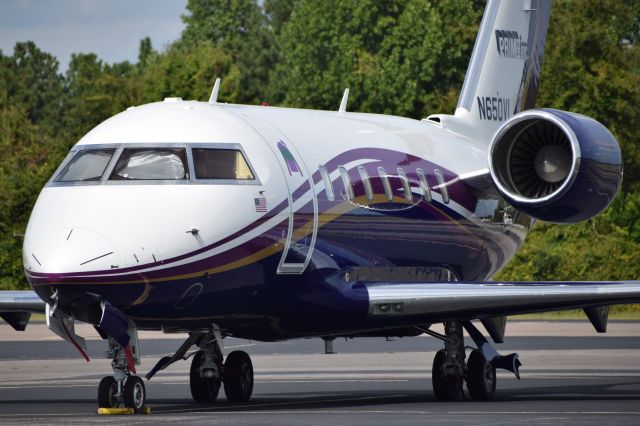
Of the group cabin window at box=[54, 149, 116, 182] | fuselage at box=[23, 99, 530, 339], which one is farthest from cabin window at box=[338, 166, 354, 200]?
cabin window at box=[54, 149, 116, 182]

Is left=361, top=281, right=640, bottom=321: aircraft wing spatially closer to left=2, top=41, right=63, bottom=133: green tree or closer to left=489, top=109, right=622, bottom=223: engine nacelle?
left=489, top=109, right=622, bottom=223: engine nacelle

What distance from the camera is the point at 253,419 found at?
54.1 ft

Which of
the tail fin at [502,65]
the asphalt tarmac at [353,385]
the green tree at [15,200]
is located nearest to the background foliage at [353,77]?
the green tree at [15,200]

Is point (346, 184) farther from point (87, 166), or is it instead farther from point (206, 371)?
point (87, 166)

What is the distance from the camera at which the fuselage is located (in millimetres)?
16406

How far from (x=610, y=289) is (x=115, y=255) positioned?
6013 mm

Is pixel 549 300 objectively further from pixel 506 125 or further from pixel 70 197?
pixel 70 197

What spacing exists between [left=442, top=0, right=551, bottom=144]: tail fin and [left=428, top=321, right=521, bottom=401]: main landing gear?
4297 millimetres

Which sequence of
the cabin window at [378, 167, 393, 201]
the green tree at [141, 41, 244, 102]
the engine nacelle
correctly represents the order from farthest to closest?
the green tree at [141, 41, 244, 102], the cabin window at [378, 167, 393, 201], the engine nacelle

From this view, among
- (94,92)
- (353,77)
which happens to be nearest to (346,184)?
(353,77)

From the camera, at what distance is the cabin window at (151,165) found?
17109 millimetres

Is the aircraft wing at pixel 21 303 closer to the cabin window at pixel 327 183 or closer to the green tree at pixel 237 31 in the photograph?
the cabin window at pixel 327 183

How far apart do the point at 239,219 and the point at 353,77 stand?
6283 centimetres

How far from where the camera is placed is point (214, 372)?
20219 millimetres
